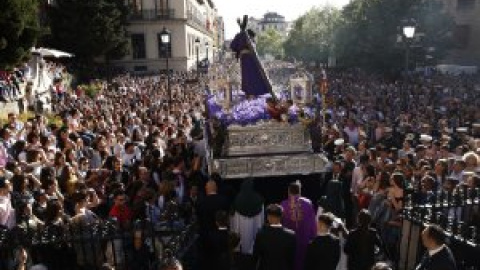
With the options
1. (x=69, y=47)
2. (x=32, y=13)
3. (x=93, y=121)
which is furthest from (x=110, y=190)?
(x=69, y=47)

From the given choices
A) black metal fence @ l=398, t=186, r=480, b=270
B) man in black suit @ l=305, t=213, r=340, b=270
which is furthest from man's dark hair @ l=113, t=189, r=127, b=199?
black metal fence @ l=398, t=186, r=480, b=270

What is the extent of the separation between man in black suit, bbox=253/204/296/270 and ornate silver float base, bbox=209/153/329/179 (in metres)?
4.38

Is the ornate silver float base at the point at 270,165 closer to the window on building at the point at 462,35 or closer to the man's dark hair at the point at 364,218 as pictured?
the man's dark hair at the point at 364,218

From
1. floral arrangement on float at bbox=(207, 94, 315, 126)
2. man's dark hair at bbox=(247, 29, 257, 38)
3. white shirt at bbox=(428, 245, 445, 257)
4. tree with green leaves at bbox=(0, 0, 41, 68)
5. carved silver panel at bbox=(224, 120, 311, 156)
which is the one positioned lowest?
white shirt at bbox=(428, 245, 445, 257)

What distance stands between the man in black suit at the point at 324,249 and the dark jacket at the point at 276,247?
0.27 m

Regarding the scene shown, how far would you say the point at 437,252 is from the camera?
524 cm

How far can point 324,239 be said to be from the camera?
598 cm

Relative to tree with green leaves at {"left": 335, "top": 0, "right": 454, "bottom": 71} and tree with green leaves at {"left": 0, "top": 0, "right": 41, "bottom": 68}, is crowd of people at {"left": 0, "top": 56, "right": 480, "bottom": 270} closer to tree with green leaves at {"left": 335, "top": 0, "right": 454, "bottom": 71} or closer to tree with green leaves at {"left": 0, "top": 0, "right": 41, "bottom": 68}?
tree with green leaves at {"left": 0, "top": 0, "right": 41, "bottom": 68}

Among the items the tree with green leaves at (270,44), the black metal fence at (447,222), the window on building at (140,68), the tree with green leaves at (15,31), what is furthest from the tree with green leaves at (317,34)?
the tree with green leaves at (270,44)

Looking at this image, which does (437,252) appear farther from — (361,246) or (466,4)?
(466,4)

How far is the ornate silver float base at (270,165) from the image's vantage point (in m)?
10.7

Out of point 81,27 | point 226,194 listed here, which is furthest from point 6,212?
point 81,27

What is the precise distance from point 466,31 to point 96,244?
45.1 metres

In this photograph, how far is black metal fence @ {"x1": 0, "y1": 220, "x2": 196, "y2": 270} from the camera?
19.2 feet
